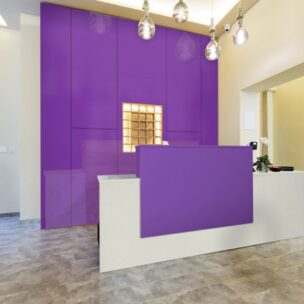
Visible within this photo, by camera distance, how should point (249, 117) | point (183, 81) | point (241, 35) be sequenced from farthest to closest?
point (183, 81)
point (249, 117)
point (241, 35)

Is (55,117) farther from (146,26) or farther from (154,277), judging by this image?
(154,277)

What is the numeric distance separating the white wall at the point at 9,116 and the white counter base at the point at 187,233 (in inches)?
112

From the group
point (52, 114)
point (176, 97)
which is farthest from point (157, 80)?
point (52, 114)

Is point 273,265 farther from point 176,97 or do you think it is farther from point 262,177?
point 176,97

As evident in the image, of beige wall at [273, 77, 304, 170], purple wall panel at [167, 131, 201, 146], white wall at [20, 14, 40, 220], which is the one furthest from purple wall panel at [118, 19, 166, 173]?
beige wall at [273, 77, 304, 170]

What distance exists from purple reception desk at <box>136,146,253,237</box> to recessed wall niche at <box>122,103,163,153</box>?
5.74 feet

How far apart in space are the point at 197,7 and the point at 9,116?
4221 mm

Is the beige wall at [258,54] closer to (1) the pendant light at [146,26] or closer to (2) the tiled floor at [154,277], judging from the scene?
(1) the pendant light at [146,26]

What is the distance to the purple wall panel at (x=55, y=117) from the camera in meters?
3.73

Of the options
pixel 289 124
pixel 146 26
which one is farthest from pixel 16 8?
pixel 289 124

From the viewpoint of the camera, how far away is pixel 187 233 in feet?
8.87

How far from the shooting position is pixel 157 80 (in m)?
4.39

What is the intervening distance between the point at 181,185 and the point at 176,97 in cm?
241

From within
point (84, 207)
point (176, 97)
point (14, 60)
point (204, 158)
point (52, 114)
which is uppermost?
point (14, 60)
